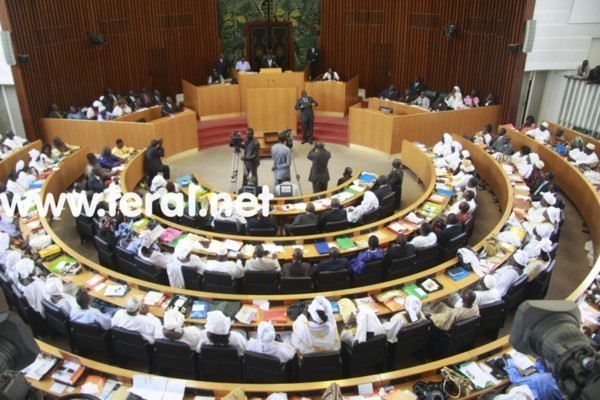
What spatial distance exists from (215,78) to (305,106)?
477 cm

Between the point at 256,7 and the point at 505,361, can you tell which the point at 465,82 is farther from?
the point at 505,361

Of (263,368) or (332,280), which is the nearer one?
(263,368)

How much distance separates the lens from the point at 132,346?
602 centimetres

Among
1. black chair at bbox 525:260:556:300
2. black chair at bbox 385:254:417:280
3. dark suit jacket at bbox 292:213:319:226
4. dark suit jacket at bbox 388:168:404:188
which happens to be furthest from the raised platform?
black chair at bbox 525:260:556:300

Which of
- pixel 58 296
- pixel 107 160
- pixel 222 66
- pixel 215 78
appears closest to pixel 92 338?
pixel 58 296

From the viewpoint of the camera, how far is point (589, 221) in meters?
9.61

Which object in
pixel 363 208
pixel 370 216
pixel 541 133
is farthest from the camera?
pixel 541 133

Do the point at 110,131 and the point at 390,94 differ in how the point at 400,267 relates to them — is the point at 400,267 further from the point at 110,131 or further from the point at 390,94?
the point at 390,94

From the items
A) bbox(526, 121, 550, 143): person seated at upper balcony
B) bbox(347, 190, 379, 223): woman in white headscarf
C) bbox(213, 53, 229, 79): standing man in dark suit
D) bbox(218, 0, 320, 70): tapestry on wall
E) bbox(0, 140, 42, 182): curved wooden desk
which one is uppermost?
bbox(218, 0, 320, 70): tapestry on wall

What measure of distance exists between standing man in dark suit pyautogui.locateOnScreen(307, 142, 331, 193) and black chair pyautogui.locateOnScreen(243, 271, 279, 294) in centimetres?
393

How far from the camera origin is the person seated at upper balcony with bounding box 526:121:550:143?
12.1 meters

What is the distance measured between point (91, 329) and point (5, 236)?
288cm

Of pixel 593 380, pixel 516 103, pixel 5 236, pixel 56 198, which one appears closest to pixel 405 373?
pixel 593 380

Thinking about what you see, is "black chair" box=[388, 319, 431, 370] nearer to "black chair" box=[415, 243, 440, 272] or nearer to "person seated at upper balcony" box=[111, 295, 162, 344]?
"black chair" box=[415, 243, 440, 272]
